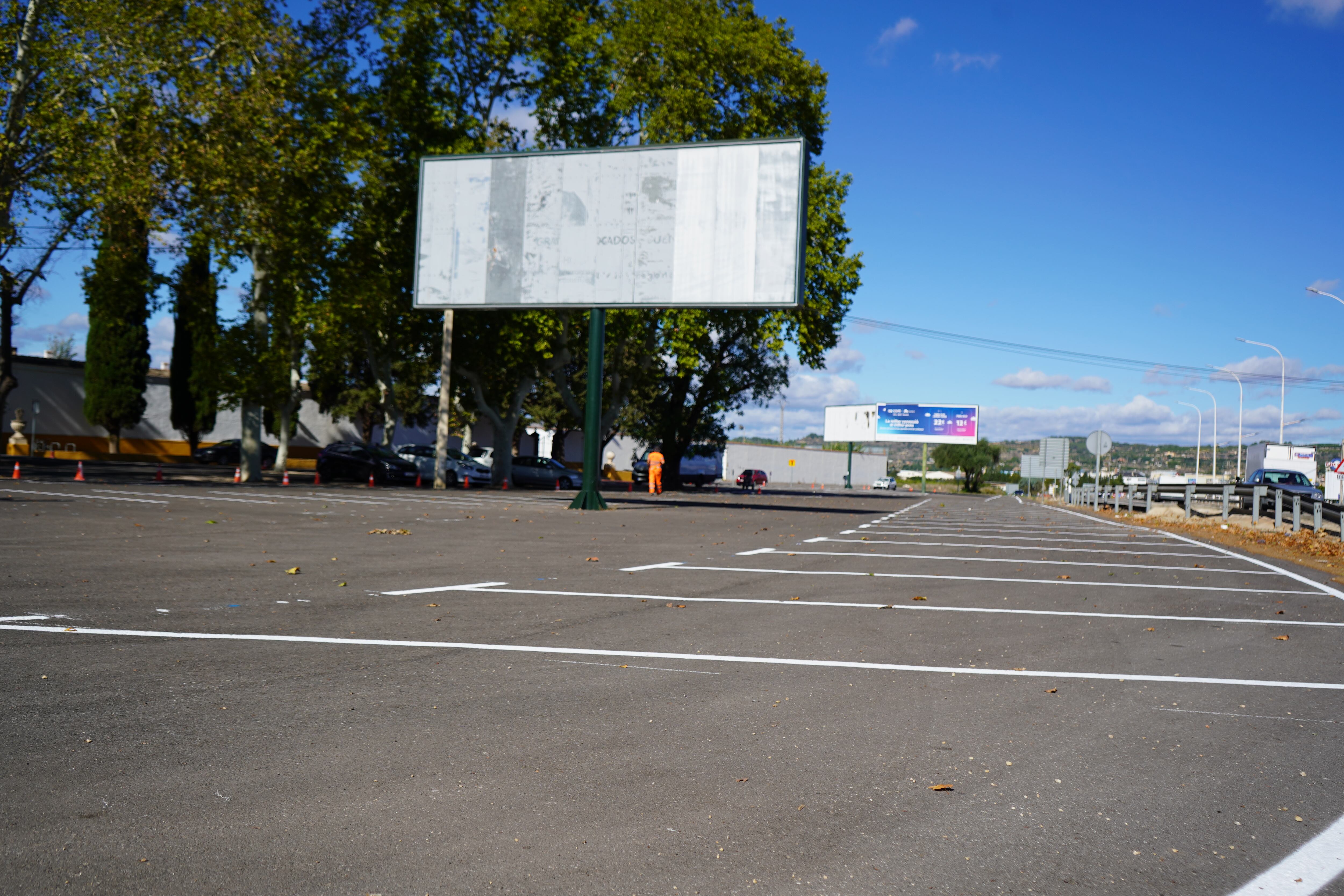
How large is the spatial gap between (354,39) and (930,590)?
30855 mm

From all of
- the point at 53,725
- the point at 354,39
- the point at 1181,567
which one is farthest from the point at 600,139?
the point at 53,725

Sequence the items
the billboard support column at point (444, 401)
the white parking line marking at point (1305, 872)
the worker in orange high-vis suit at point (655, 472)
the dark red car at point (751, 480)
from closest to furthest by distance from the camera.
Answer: the white parking line marking at point (1305, 872), the billboard support column at point (444, 401), the worker in orange high-vis suit at point (655, 472), the dark red car at point (751, 480)

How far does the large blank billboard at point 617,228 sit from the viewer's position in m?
22.3

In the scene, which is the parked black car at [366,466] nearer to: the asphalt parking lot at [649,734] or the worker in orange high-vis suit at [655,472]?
the worker in orange high-vis suit at [655,472]

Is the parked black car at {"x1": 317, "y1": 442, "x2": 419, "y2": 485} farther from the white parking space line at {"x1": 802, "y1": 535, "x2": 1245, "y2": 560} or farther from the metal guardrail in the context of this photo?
the white parking space line at {"x1": 802, "y1": 535, "x2": 1245, "y2": 560}

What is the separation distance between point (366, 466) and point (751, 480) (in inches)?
1248

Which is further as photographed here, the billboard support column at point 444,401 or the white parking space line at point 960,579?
the billboard support column at point 444,401

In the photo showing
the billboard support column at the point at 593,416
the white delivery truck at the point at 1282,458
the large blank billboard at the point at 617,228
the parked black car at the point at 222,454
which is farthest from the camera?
the parked black car at the point at 222,454

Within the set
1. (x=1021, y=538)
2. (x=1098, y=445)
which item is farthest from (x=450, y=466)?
(x=1021, y=538)

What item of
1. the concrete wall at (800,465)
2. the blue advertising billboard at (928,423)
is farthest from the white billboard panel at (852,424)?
the concrete wall at (800,465)

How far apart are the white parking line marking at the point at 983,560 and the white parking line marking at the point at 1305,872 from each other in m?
9.58

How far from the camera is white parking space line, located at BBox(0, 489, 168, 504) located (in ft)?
Answer: 64.2

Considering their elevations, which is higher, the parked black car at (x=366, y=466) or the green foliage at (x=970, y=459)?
the green foliage at (x=970, y=459)

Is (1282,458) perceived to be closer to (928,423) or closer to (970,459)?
(928,423)
